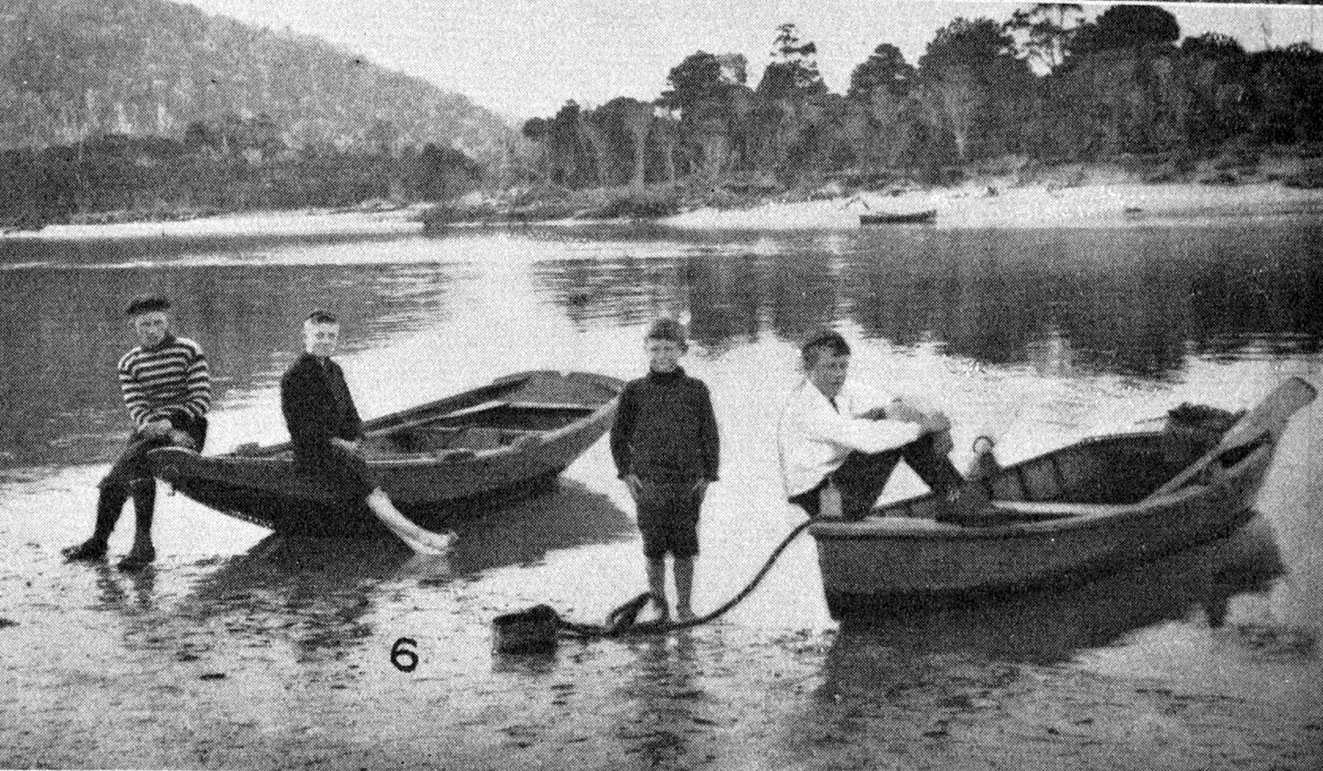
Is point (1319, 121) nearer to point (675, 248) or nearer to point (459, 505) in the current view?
point (675, 248)

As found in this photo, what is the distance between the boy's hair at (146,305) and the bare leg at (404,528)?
39.8 inches

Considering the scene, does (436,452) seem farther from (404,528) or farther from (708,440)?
(708,440)

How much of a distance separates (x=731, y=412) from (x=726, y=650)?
1372 millimetres

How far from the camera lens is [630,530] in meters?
5.51

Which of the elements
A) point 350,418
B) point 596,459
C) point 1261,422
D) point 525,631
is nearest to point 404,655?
point 525,631

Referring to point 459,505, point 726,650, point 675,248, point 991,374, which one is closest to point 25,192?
point 459,505

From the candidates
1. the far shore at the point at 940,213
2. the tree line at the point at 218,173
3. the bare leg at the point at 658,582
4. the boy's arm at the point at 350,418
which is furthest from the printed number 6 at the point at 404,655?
the far shore at the point at 940,213

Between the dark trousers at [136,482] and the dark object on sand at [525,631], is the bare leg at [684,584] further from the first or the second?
the dark trousers at [136,482]

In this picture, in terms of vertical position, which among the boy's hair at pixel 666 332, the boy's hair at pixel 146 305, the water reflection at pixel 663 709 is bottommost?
the water reflection at pixel 663 709

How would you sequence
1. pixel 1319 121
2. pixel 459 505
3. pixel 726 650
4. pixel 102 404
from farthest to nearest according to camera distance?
pixel 102 404 < pixel 459 505 < pixel 1319 121 < pixel 726 650

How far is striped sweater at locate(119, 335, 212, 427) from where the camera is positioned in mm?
5059

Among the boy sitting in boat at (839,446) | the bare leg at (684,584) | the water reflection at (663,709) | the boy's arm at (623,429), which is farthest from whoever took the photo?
the bare leg at (684,584)

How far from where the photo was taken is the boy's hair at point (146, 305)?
500 centimetres

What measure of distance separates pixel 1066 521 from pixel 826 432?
820 millimetres
